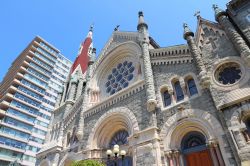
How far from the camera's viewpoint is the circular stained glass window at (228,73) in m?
11.5

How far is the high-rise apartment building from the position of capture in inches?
1720

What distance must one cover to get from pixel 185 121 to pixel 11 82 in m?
52.3

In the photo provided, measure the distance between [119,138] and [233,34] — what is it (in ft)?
35.6

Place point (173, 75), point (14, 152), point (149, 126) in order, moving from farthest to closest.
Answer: point (14, 152)
point (173, 75)
point (149, 126)

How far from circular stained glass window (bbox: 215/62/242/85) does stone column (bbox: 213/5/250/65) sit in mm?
888

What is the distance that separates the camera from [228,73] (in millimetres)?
11922

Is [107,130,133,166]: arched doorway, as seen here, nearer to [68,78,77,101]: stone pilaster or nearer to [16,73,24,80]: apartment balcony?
[68,78,77,101]: stone pilaster

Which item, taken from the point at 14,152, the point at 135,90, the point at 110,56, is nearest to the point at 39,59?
the point at 14,152

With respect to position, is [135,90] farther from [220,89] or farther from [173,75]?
[220,89]

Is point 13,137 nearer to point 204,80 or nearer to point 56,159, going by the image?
point 56,159

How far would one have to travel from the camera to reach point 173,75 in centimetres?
1438

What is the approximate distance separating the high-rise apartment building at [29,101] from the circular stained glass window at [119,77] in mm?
32851

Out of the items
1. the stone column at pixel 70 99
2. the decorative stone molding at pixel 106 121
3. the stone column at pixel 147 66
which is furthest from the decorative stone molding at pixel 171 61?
the stone column at pixel 70 99

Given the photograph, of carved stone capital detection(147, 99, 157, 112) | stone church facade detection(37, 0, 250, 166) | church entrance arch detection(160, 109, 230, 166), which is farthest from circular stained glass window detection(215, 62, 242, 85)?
carved stone capital detection(147, 99, 157, 112)
